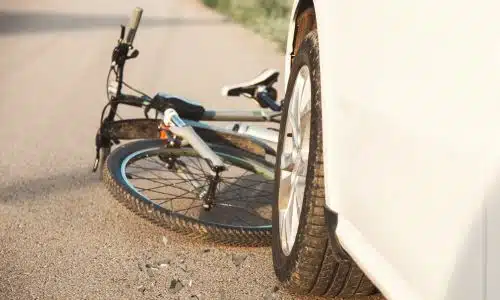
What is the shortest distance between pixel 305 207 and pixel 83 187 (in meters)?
2.46

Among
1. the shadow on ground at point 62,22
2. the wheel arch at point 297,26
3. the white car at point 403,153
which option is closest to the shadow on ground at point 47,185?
the wheel arch at point 297,26

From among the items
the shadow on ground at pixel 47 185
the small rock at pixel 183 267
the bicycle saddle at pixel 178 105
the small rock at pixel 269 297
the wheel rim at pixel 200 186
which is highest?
the bicycle saddle at pixel 178 105

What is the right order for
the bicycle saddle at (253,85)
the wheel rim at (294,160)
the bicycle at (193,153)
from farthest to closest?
1. the bicycle saddle at (253,85)
2. the bicycle at (193,153)
3. the wheel rim at (294,160)

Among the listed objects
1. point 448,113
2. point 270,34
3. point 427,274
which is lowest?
point 270,34

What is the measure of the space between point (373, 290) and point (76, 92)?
225 inches

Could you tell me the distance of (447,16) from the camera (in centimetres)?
226

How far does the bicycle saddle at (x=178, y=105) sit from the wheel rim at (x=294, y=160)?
3.42ft

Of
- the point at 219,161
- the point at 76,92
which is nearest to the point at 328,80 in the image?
the point at 219,161

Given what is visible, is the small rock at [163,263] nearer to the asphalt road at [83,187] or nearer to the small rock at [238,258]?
the asphalt road at [83,187]

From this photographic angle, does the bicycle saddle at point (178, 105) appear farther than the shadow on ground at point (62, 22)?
No

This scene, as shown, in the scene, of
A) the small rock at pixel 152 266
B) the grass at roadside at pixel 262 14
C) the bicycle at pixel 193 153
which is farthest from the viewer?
the grass at roadside at pixel 262 14

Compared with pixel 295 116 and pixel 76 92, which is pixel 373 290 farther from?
pixel 76 92

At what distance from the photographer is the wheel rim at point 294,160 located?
388cm

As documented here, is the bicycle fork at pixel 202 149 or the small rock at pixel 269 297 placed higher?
the bicycle fork at pixel 202 149
